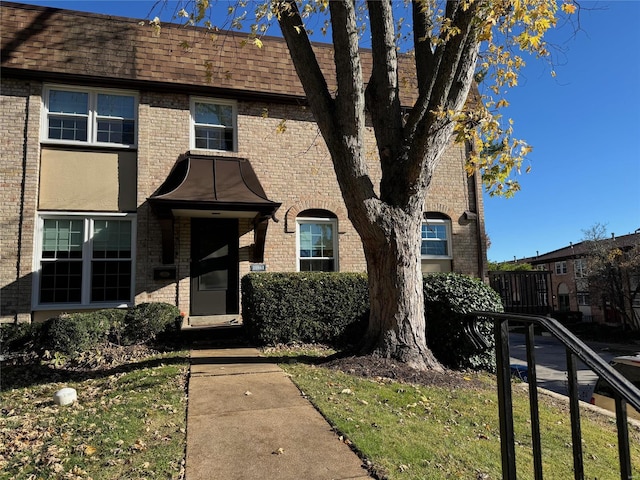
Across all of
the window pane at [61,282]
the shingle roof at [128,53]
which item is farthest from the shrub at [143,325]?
the shingle roof at [128,53]

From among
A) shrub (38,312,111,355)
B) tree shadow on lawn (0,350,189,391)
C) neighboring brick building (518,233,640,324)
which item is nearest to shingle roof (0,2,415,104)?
shrub (38,312,111,355)

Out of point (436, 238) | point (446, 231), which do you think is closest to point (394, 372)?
point (436, 238)

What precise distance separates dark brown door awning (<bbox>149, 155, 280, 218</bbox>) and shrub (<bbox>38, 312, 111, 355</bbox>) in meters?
2.55

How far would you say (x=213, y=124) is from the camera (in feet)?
35.1

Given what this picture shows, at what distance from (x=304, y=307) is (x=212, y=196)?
3.11m

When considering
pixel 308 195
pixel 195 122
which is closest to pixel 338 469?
pixel 308 195

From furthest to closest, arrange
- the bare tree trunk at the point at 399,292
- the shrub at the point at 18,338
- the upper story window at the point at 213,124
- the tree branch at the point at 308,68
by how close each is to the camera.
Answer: the upper story window at the point at 213,124
the shrub at the point at 18,338
the tree branch at the point at 308,68
the bare tree trunk at the point at 399,292

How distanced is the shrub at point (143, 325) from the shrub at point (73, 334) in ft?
1.37

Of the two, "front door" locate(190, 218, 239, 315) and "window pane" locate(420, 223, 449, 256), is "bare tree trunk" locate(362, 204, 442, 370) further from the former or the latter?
"window pane" locate(420, 223, 449, 256)

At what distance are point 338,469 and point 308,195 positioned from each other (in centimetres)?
837

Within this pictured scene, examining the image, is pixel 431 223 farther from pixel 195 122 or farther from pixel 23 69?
pixel 23 69

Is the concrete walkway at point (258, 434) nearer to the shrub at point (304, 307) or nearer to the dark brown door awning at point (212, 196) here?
the shrub at point (304, 307)

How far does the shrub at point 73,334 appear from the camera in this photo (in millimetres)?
7129

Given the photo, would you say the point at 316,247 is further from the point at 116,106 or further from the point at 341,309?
the point at 116,106
